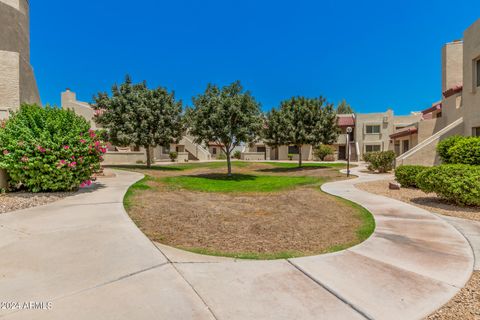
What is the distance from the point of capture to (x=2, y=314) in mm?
2373

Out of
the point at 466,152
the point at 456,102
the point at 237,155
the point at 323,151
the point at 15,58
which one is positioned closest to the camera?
the point at 466,152

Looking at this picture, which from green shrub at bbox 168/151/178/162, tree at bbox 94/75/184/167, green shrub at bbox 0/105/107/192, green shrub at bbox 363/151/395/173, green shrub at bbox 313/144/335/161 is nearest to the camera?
green shrub at bbox 0/105/107/192

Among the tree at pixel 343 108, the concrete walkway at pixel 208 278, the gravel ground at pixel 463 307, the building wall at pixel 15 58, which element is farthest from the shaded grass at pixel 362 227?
the tree at pixel 343 108

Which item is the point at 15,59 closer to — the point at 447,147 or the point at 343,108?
the point at 447,147

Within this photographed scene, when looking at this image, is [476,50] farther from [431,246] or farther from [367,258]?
[367,258]

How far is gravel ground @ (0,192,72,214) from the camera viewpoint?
21.3 feet

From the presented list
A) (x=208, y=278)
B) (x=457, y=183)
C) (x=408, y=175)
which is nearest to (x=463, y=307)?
(x=208, y=278)

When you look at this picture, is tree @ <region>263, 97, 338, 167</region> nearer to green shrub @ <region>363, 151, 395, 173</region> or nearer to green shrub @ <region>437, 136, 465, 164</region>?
green shrub @ <region>363, 151, 395, 173</region>

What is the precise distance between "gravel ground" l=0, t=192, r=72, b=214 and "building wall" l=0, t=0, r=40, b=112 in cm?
666

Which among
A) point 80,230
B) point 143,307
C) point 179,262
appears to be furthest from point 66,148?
point 143,307

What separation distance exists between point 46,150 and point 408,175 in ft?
48.6

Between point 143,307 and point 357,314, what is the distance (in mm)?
2201

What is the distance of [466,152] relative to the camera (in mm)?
10461

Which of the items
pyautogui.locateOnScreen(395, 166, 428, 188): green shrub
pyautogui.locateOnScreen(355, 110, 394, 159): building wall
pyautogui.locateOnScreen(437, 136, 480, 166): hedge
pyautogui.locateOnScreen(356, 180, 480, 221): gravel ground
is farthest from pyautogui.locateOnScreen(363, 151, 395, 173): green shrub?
pyautogui.locateOnScreen(355, 110, 394, 159): building wall
